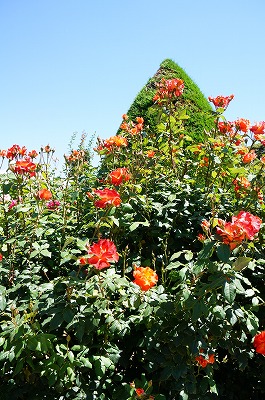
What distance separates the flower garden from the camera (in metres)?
1.66

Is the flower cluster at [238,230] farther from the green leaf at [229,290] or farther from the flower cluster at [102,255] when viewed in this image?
the flower cluster at [102,255]

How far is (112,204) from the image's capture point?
1.79 meters

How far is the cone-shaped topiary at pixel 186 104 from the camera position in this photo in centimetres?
468

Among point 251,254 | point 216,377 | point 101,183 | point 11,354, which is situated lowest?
point 216,377

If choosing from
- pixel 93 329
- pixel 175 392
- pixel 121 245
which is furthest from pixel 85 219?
pixel 175 392

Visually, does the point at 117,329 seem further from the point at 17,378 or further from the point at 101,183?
the point at 101,183

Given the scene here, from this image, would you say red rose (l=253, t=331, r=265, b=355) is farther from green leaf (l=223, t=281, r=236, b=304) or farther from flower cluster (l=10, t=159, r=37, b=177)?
flower cluster (l=10, t=159, r=37, b=177)

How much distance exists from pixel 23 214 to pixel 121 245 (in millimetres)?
577

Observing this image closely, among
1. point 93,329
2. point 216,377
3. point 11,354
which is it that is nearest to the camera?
point 11,354

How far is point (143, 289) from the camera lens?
168 cm

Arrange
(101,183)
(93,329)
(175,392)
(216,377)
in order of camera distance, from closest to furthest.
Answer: (93,329) → (175,392) → (216,377) → (101,183)

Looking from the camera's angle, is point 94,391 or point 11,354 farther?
point 94,391

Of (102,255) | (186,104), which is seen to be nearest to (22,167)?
(102,255)

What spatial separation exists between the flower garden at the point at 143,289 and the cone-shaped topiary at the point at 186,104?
1.83 m
